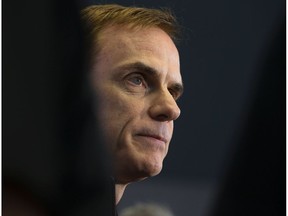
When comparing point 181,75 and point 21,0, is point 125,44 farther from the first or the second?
point 21,0

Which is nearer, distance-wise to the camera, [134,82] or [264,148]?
[134,82]

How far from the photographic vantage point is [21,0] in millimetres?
1442

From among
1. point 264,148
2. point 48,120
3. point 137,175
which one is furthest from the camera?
point 264,148

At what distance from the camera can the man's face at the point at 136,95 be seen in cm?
150

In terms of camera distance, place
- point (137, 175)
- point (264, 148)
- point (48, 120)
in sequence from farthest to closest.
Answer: point (264, 148), point (137, 175), point (48, 120)

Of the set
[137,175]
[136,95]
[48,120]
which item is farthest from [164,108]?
[48,120]

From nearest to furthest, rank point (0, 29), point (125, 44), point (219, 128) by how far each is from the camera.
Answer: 1. point (0, 29)
2. point (125, 44)
3. point (219, 128)

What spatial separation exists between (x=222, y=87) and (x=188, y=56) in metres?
0.15

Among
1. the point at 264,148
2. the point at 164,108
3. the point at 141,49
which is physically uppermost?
the point at 141,49

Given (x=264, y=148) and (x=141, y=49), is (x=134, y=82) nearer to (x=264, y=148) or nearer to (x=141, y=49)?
(x=141, y=49)

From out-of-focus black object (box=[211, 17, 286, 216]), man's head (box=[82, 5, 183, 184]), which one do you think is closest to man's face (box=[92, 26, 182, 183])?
man's head (box=[82, 5, 183, 184])

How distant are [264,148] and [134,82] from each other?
1.48ft

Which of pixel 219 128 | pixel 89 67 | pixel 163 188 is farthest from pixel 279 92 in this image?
pixel 89 67

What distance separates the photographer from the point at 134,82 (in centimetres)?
152
